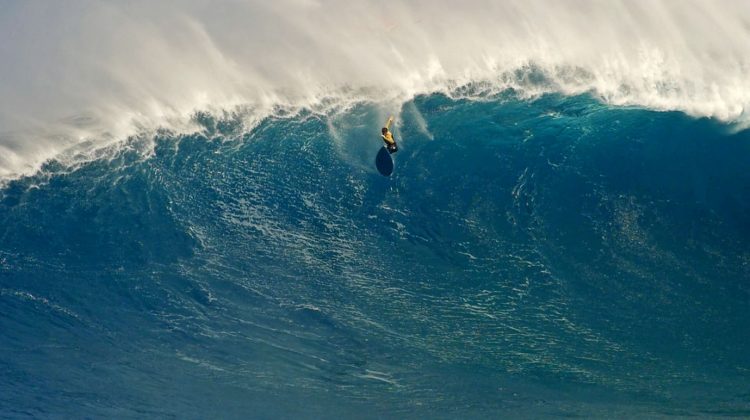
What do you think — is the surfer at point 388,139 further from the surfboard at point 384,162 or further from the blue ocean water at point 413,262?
the blue ocean water at point 413,262

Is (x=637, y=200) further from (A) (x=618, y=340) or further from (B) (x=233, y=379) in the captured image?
(B) (x=233, y=379)

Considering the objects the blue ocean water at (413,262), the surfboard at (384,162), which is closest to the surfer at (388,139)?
the surfboard at (384,162)

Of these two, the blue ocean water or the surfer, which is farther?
the surfer

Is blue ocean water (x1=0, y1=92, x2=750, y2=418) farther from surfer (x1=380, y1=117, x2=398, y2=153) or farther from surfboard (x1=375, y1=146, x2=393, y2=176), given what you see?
surfer (x1=380, y1=117, x2=398, y2=153)

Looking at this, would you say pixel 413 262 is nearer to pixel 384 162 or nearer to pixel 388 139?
pixel 384 162

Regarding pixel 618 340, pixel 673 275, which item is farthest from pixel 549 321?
pixel 673 275

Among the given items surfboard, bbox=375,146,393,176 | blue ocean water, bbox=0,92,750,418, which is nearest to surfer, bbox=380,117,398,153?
surfboard, bbox=375,146,393,176
